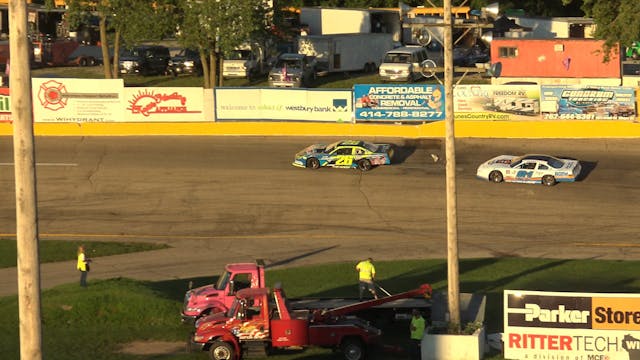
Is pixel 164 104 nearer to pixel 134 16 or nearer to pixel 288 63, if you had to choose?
pixel 134 16

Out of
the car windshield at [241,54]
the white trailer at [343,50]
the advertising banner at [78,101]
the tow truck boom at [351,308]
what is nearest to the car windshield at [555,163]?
the tow truck boom at [351,308]

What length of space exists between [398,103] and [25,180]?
4192 centimetres

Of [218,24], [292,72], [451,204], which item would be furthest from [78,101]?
[451,204]

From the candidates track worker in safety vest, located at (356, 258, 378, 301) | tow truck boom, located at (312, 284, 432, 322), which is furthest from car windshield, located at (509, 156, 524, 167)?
tow truck boom, located at (312, 284, 432, 322)

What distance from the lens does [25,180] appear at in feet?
27.3

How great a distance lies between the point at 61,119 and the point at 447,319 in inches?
1301

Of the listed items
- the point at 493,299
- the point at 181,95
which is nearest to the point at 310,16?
the point at 181,95

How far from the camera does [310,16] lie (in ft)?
249

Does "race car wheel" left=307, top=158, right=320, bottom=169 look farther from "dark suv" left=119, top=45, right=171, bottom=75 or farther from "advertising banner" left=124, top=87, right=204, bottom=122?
"dark suv" left=119, top=45, right=171, bottom=75

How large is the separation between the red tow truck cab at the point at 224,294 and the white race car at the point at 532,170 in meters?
19.8

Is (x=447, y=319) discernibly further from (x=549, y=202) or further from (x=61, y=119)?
(x=61, y=119)

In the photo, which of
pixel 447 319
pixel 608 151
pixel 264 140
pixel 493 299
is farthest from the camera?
pixel 264 140

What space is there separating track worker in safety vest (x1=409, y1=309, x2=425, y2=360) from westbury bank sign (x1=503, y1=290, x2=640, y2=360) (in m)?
1.68

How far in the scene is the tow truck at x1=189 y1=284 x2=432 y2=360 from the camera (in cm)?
2041
